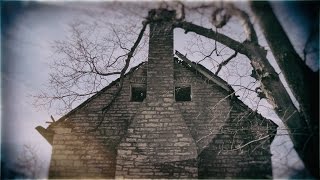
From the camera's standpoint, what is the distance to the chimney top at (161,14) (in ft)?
17.2

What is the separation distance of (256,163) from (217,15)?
3.46 metres

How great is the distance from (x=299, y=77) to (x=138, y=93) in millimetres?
4235

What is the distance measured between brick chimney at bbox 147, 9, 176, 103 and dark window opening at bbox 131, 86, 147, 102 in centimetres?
44

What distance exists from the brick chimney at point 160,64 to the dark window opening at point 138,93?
44 centimetres

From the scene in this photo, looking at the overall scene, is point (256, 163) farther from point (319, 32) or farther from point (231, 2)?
point (231, 2)

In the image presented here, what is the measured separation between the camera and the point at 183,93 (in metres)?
7.29

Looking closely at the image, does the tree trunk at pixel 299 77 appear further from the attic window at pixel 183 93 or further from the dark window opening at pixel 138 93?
the dark window opening at pixel 138 93

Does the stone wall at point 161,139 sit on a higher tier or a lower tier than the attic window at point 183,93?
lower

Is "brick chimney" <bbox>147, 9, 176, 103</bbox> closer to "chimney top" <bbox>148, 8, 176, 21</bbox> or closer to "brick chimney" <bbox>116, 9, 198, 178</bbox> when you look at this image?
"brick chimney" <bbox>116, 9, 198, 178</bbox>

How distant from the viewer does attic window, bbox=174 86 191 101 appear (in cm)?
723

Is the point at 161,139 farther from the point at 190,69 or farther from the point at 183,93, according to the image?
the point at 190,69

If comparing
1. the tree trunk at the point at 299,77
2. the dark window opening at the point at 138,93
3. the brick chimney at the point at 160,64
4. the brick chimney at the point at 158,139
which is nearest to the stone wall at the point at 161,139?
the brick chimney at the point at 158,139

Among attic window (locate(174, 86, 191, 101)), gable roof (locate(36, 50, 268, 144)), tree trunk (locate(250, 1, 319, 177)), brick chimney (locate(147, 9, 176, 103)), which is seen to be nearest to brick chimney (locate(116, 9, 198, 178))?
brick chimney (locate(147, 9, 176, 103))

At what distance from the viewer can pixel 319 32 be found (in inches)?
190
